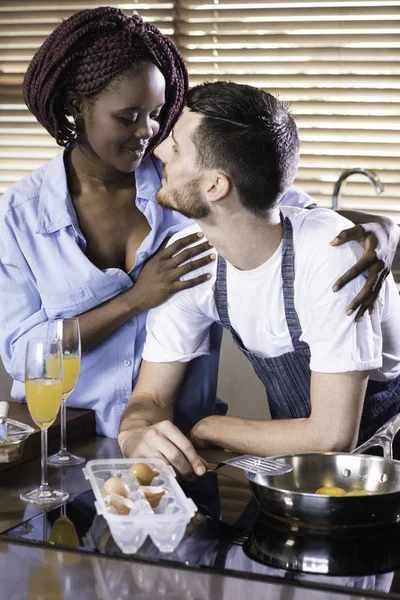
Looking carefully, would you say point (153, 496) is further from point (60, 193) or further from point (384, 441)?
point (60, 193)

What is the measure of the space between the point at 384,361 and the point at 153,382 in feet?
1.63

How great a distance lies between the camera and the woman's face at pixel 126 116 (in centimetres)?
173

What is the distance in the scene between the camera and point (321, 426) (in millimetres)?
1518

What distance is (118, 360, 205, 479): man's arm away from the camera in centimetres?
136

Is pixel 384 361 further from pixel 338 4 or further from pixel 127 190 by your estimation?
pixel 338 4

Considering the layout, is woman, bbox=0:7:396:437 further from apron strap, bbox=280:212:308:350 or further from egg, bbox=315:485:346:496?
egg, bbox=315:485:346:496

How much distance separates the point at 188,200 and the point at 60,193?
34 centimetres

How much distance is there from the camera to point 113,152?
70.0 inches

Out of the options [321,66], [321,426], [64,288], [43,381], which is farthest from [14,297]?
[321,66]

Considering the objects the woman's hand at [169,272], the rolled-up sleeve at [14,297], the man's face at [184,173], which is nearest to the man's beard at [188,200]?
the man's face at [184,173]

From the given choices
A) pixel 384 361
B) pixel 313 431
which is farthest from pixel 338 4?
pixel 313 431

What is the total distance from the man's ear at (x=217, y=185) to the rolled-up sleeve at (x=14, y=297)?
46 cm

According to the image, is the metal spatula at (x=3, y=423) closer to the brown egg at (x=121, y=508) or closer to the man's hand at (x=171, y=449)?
the man's hand at (x=171, y=449)

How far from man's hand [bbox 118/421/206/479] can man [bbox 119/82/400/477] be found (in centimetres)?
6
